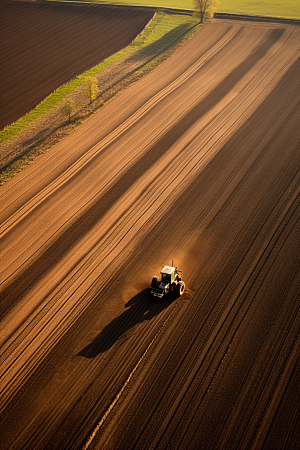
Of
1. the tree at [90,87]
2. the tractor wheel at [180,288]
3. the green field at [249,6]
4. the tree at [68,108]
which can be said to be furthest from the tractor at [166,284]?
the green field at [249,6]

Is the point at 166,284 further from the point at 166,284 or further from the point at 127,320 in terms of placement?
the point at 127,320

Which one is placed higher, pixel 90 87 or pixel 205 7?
pixel 205 7

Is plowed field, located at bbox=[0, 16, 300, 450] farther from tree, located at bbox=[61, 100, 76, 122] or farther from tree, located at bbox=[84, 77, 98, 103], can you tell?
tree, located at bbox=[84, 77, 98, 103]

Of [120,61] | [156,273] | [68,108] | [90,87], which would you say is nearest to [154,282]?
[156,273]

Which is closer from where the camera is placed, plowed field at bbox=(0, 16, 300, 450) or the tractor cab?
plowed field at bbox=(0, 16, 300, 450)

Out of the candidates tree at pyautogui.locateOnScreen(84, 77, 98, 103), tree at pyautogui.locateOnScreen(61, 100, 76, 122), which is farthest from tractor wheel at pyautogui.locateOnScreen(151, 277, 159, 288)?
tree at pyautogui.locateOnScreen(84, 77, 98, 103)

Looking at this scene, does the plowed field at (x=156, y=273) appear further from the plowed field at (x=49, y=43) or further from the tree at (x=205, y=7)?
the tree at (x=205, y=7)
